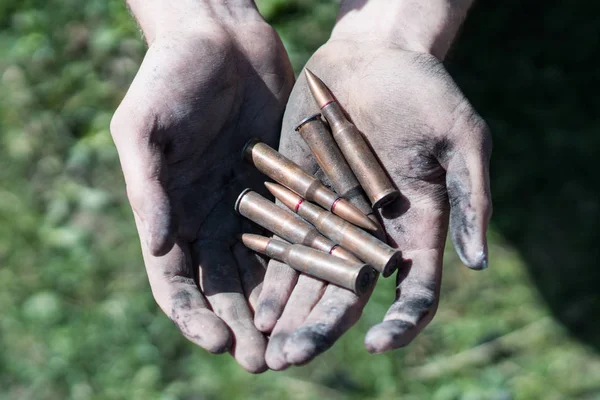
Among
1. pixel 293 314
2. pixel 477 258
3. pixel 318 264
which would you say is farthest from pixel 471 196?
pixel 293 314

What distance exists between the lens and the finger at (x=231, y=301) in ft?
13.6

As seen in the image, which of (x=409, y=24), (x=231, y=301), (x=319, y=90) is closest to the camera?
(x=231, y=301)

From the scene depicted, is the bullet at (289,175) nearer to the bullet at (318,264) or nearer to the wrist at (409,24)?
the bullet at (318,264)

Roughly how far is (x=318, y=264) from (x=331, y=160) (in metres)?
0.90

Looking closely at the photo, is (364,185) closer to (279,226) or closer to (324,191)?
(324,191)

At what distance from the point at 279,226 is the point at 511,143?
3.61 m

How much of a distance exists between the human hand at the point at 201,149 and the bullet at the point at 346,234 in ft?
1.01

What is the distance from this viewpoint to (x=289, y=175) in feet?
16.8

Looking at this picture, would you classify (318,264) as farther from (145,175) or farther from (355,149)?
(145,175)

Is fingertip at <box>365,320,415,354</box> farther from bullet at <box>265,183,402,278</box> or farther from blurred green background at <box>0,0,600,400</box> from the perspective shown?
blurred green background at <box>0,0,600,400</box>

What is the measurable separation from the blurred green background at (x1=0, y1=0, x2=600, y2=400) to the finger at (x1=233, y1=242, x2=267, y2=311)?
5.53 ft

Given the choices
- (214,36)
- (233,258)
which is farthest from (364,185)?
(214,36)

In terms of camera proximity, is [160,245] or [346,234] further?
[346,234]

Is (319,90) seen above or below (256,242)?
above
